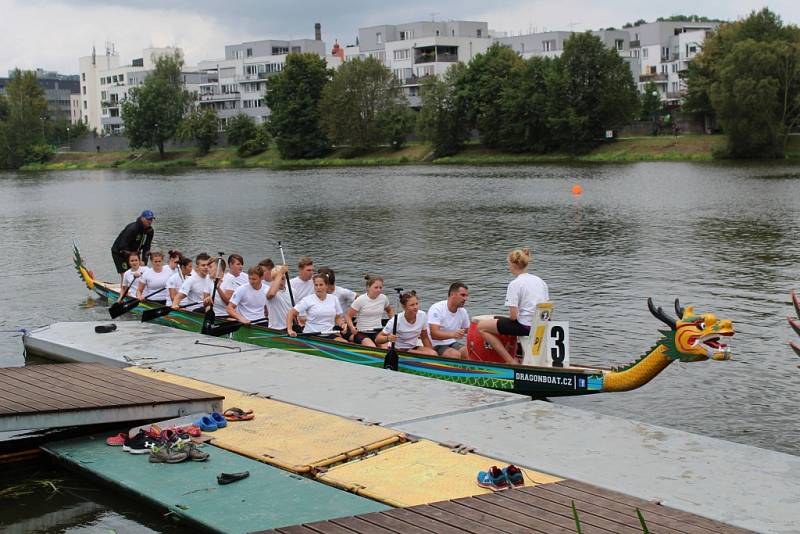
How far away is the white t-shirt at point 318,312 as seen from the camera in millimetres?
15078

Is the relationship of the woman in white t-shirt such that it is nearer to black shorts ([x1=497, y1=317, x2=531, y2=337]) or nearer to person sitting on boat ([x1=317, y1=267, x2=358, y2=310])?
person sitting on boat ([x1=317, y1=267, x2=358, y2=310])

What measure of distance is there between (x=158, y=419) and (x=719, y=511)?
6089 mm

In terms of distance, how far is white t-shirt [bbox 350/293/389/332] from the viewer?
15.2 metres

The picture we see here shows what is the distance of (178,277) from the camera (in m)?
19.2

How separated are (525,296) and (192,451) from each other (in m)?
→ 4.89

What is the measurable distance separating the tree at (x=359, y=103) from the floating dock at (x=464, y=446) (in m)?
86.6

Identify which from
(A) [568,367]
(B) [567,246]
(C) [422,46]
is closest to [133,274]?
(A) [568,367]

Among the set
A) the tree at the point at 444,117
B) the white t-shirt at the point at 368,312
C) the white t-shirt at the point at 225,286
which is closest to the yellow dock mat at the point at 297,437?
the white t-shirt at the point at 368,312

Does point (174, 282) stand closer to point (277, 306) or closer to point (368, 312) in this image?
point (277, 306)

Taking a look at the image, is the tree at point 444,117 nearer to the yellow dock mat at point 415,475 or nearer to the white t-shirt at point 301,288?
the white t-shirt at point 301,288

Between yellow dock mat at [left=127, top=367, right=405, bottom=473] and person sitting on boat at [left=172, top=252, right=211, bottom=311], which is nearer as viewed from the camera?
yellow dock mat at [left=127, top=367, right=405, bottom=473]

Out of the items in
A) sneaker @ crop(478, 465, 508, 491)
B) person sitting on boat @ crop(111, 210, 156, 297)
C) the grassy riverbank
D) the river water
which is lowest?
the river water

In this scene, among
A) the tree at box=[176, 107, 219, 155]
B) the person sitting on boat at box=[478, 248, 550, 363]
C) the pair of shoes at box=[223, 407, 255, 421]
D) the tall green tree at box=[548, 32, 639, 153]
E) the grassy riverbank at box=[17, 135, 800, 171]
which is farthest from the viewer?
the tree at box=[176, 107, 219, 155]

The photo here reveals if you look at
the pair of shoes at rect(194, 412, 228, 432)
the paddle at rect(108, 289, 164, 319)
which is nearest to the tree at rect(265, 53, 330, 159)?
the paddle at rect(108, 289, 164, 319)
